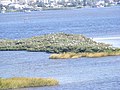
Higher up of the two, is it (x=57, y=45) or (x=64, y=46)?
(x=64, y=46)

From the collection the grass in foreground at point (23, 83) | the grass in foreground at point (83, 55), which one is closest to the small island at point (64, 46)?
the grass in foreground at point (83, 55)

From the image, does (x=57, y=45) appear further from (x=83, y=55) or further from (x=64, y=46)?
(x=83, y=55)

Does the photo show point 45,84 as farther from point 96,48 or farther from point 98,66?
point 96,48

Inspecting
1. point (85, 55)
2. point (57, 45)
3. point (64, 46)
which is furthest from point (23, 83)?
point (57, 45)

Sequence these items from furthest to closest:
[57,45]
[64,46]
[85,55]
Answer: [57,45] < [64,46] < [85,55]

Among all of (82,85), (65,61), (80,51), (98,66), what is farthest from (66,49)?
(82,85)

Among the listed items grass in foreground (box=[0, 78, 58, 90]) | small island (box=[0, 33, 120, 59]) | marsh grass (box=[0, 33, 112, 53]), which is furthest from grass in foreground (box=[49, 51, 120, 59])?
grass in foreground (box=[0, 78, 58, 90])

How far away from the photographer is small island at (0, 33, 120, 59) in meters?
72.9

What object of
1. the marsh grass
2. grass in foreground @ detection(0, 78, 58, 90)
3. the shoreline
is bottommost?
the marsh grass

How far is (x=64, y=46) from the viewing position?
80.4m

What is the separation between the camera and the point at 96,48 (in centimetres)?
7606

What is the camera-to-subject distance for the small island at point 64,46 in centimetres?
7288

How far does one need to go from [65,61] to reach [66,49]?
9.08 metres

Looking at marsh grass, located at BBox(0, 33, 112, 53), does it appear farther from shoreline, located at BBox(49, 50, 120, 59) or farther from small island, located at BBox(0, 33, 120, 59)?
shoreline, located at BBox(49, 50, 120, 59)
